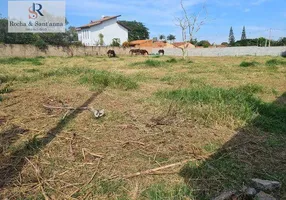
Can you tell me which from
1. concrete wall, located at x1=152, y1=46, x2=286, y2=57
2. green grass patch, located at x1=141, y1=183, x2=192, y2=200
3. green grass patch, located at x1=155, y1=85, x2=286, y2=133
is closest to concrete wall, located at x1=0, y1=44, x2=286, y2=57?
concrete wall, located at x1=152, y1=46, x2=286, y2=57

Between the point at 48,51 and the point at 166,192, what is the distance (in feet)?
87.2

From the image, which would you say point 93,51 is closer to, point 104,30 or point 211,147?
point 104,30

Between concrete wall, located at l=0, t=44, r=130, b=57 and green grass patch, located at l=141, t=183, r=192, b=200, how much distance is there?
24.4 m

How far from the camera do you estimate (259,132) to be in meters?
3.38

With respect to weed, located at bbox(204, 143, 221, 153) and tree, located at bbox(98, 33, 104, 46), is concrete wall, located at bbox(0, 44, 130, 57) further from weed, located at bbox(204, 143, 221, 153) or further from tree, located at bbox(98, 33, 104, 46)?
weed, located at bbox(204, 143, 221, 153)

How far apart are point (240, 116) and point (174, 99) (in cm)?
124

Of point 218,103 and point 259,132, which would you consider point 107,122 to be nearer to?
point 218,103

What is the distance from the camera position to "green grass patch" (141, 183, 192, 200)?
2.04 m

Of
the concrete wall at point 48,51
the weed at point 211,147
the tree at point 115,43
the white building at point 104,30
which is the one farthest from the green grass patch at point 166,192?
the white building at point 104,30

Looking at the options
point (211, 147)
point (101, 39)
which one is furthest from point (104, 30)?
point (211, 147)

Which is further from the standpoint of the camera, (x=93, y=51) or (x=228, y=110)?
(x=93, y=51)

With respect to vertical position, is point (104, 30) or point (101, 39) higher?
point (104, 30)

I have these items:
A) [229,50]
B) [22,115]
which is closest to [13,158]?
[22,115]

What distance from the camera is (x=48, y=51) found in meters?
26.4
